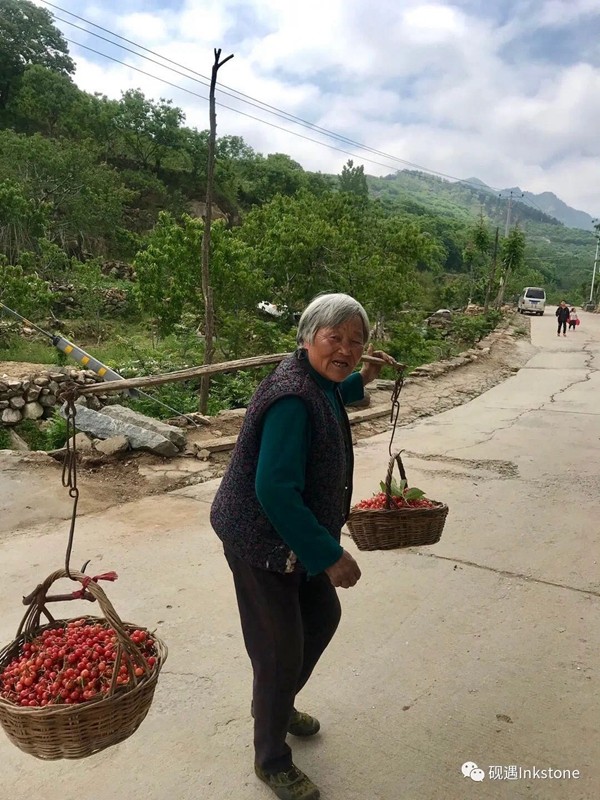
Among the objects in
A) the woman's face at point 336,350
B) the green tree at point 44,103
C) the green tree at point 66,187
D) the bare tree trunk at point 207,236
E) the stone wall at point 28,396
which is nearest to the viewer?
the woman's face at point 336,350

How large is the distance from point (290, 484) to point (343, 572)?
317 mm

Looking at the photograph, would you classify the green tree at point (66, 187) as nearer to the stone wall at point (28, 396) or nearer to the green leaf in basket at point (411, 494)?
A: the stone wall at point (28, 396)

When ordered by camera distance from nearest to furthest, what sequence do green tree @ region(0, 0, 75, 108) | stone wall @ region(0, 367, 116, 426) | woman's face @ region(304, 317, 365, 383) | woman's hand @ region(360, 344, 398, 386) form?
woman's face @ region(304, 317, 365, 383) → woman's hand @ region(360, 344, 398, 386) → stone wall @ region(0, 367, 116, 426) → green tree @ region(0, 0, 75, 108)

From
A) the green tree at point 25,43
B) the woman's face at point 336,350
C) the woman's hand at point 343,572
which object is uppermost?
the green tree at point 25,43

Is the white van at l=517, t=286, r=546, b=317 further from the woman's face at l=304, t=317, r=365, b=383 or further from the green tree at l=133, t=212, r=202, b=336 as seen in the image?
the woman's face at l=304, t=317, r=365, b=383

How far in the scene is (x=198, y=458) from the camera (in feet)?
21.0

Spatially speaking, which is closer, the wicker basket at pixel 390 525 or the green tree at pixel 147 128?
the wicker basket at pixel 390 525

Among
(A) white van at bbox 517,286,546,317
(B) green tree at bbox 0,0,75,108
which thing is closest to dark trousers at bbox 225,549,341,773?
(A) white van at bbox 517,286,546,317

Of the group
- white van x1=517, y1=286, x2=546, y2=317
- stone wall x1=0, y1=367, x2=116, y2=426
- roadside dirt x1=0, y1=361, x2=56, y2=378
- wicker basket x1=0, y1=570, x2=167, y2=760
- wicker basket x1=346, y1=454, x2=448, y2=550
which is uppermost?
white van x1=517, y1=286, x2=546, y2=317

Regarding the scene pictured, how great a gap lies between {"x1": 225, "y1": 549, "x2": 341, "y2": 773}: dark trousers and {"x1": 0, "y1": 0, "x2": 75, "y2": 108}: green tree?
147 ft

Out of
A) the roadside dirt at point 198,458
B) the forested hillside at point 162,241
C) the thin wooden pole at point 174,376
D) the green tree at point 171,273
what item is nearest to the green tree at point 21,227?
the forested hillside at point 162,241

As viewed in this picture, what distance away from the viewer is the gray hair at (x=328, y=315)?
193 cm

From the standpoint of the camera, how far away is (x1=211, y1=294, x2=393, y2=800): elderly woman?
1.76 m

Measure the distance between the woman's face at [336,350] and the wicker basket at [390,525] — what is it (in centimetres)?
100
